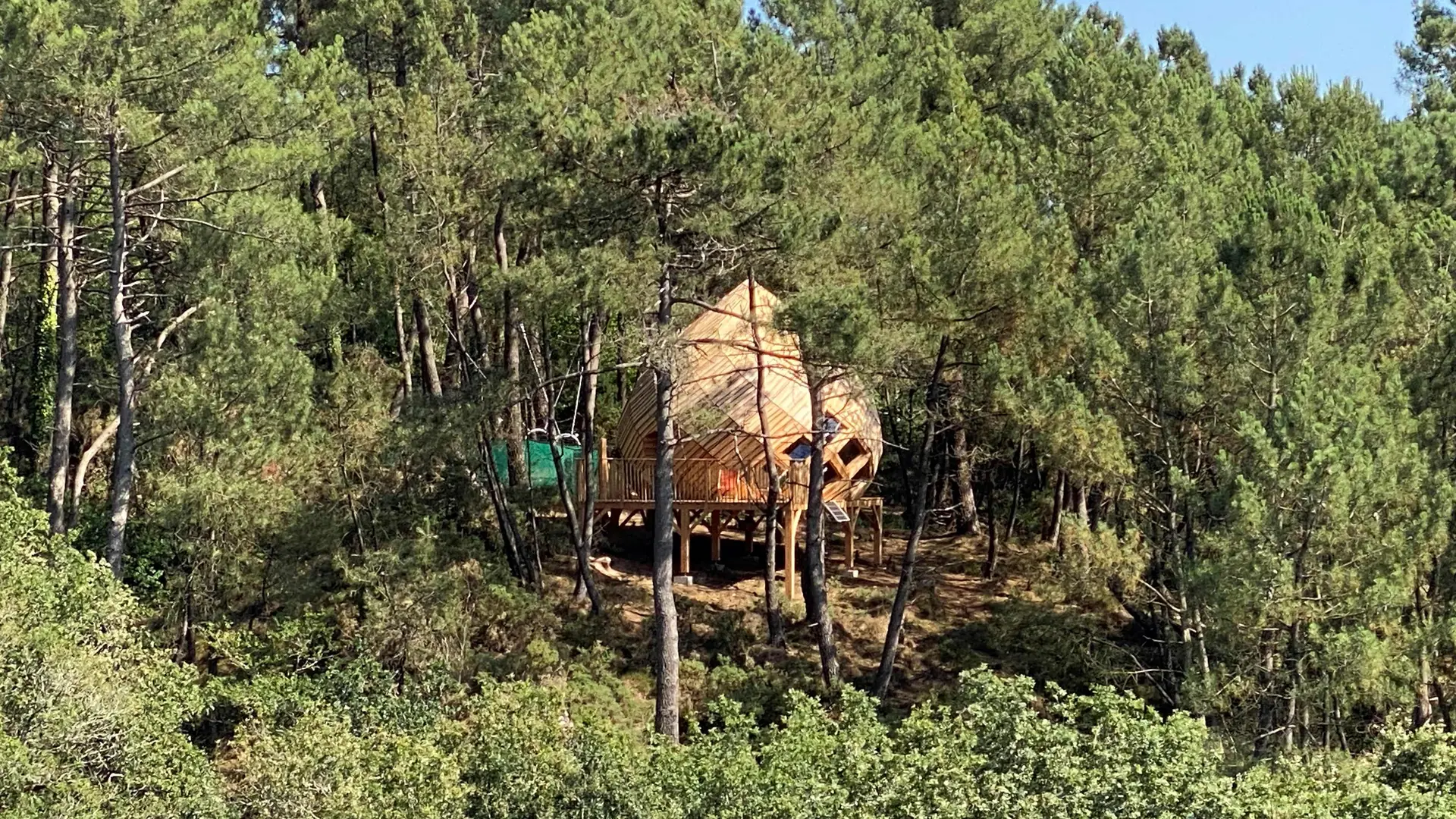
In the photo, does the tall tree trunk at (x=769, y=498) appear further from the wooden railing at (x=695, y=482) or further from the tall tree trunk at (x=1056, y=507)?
the tall tree trunk at (x=1056, y=507)

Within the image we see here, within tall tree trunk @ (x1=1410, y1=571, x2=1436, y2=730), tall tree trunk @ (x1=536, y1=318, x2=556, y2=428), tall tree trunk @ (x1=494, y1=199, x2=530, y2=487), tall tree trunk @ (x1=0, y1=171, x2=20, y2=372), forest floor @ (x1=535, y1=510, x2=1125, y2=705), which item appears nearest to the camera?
tall tree trunk @ (x1=1410, y1=571, x2=1436, y2=730)

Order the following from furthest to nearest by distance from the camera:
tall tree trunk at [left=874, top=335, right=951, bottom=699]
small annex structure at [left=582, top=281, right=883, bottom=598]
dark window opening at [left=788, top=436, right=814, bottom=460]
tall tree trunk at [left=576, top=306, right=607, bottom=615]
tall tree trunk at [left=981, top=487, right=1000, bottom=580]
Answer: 1. tall tree trunk at [left=981, top=487, right=1000, bottom=580]
2. dark window opening at [left=788, top=436, right=814, bottom=460]
3. small annex structure at [left=582, top=281, right=883, bottom=598]
4. tall tree trunk at [left=576, top=306, right=607, bottom=615]
5. tall tree trunk at [left=874, top=335, right=951, bottom=699]

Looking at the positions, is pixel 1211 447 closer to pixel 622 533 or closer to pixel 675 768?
pixel 675 768

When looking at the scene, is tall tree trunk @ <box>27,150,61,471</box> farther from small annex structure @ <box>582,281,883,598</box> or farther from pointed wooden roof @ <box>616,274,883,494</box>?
pointed wooden roof @ <box>616,274,883,494</box>

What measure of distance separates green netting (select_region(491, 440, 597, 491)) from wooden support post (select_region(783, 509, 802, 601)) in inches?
128

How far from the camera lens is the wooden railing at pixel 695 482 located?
73.4 feet

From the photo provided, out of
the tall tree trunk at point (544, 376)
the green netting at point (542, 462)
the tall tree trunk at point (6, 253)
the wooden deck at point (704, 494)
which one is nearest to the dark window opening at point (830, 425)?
the wooden deck at point (704, 494)

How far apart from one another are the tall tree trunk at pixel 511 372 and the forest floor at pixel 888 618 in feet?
5.44

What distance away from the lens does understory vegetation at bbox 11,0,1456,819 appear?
13.9 metres

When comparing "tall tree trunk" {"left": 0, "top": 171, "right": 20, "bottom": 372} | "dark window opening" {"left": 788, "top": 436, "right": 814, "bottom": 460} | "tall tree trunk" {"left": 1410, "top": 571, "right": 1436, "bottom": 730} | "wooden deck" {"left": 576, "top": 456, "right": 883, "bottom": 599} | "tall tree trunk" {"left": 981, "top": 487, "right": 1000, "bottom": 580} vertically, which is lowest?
"tall tree trunk" {"left": 1410, "top": 571, "right": 1436, "bottom": 730}

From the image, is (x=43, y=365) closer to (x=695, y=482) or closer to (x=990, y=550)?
(x=695, y=482)

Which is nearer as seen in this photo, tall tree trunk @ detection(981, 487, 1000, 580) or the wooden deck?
the wooden deck

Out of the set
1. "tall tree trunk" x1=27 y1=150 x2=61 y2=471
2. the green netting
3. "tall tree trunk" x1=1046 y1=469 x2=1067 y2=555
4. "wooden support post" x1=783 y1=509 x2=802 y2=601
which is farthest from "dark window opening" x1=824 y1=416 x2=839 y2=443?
"tall tree trunk" x1=27 y1=150 x2=61 y2=471

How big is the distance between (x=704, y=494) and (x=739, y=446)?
0.93 metres
